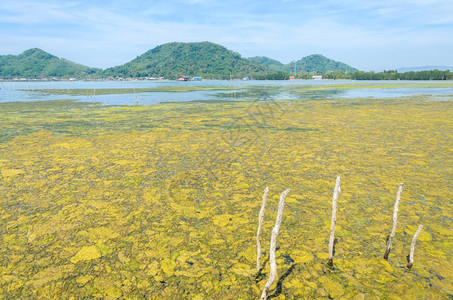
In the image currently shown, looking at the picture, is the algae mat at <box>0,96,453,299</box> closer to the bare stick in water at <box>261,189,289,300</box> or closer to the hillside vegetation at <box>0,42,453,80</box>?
the bare stick in water at <box>261,189,289,300</box>

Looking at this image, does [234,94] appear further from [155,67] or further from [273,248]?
[155,67]

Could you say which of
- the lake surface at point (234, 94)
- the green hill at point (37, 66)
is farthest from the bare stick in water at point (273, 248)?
the green hill at point (37, 66)

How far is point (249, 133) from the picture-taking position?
10.3 metres

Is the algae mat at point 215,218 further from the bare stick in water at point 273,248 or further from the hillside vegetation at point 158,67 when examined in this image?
the hillside vegetation at point 158,67

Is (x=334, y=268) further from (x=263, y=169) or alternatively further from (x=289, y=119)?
(x=289, y=119)

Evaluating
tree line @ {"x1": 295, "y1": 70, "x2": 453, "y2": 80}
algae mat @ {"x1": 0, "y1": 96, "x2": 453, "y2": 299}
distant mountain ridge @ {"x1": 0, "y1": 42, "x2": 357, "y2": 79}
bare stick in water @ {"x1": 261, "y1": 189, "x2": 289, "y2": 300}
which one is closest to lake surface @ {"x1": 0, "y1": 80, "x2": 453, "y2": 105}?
algae mat @ {"x1": 0, "y1": 96, "x2": 453, "y2": 299}

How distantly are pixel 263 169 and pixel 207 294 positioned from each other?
3808 millimetres

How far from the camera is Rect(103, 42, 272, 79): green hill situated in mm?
161350

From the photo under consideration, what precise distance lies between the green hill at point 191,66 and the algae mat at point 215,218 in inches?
5678

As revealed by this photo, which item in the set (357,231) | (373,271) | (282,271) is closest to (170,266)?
(282,271)

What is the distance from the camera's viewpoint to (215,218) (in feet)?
13.1

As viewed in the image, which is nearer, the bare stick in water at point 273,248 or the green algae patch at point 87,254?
the bare stick in water at point 273,248

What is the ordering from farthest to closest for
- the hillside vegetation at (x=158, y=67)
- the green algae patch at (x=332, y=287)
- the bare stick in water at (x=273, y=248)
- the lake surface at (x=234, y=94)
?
1. the hillside vegetation at (x=158, y=67)
2. the lake surface at (x=234, y=94)
3. the green algae patch at (x=332, y=287)
4. the bare stick in water at (x=273, y=248)

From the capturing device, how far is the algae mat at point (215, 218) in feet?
8.86
